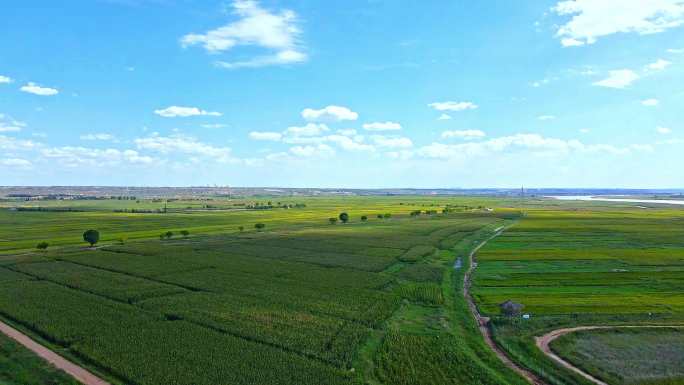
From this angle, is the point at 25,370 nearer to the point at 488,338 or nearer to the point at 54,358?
the point at 54,358

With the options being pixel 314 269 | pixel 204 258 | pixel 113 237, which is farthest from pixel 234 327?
pixel 113 237

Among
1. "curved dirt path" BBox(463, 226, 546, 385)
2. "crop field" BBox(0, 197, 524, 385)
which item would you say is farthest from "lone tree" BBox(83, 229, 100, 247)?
"curved dirt path" BBox(463, 226, 546, 385)

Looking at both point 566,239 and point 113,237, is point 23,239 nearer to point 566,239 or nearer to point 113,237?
point 113,237

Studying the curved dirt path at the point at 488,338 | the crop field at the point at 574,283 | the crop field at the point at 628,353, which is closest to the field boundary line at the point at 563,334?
the crop field at the point at 628,353

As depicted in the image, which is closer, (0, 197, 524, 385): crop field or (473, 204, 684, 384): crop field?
(0, 197, 524, 385): crop field

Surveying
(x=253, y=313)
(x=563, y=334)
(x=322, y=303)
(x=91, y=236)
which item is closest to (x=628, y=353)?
(x=563, y=334)

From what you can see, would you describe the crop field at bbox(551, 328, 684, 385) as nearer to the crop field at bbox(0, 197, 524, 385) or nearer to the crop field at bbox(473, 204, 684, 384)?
the crop field at bbox(473, 204, 684, 384)
